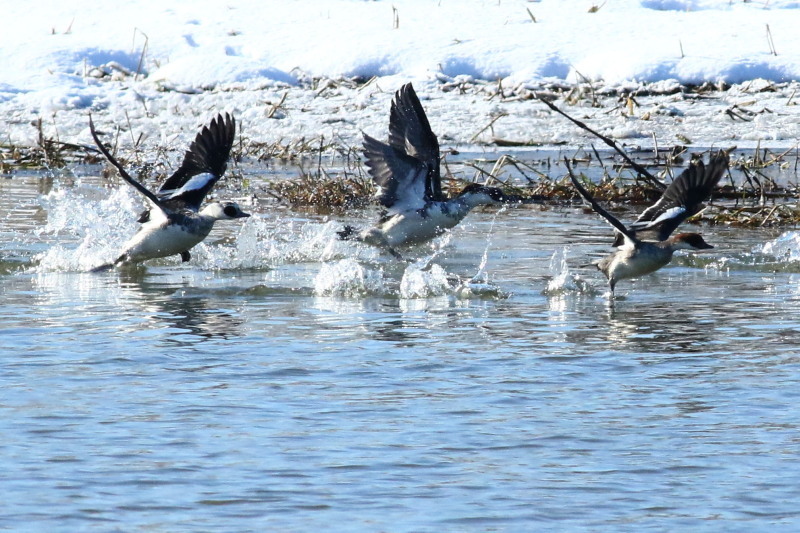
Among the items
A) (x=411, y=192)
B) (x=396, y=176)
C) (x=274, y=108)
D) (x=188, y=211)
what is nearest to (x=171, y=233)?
(x=188, y=211)

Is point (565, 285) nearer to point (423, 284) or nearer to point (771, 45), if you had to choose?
point (423, 284)

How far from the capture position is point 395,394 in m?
6.62

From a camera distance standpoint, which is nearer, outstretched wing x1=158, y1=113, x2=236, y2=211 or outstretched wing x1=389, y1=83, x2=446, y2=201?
outstretched wing x1=389, y1=83, x2=446, y2=201

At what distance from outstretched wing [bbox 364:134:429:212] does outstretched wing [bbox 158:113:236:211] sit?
121cm

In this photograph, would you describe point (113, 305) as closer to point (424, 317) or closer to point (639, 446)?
point (424, 317)

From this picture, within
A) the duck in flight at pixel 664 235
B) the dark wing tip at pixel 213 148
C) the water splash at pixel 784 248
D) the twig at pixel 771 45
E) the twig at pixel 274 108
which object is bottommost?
the water splash at pixel 784 248

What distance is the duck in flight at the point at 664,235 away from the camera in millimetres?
9516

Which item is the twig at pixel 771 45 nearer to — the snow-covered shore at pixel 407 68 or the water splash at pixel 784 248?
the snow-covered shore at pixel 407 68

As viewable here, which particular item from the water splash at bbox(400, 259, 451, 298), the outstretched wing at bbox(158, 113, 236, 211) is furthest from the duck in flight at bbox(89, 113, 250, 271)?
the water splash at bbox(400, 259, 451, 298)

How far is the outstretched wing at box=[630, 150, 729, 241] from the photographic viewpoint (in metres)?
9.48

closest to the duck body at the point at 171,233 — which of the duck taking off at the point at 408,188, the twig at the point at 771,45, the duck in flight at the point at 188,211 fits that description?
the duck in flight at the point at 188,211

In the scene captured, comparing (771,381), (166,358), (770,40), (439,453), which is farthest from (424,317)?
(770,40)

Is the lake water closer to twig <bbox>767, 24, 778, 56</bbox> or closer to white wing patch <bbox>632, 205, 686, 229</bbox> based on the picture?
white wing patch <bbox>632, 205, 686, 229</bbox>

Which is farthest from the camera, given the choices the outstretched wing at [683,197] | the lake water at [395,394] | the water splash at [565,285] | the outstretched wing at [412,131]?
the outstretched wing at [412,131]
